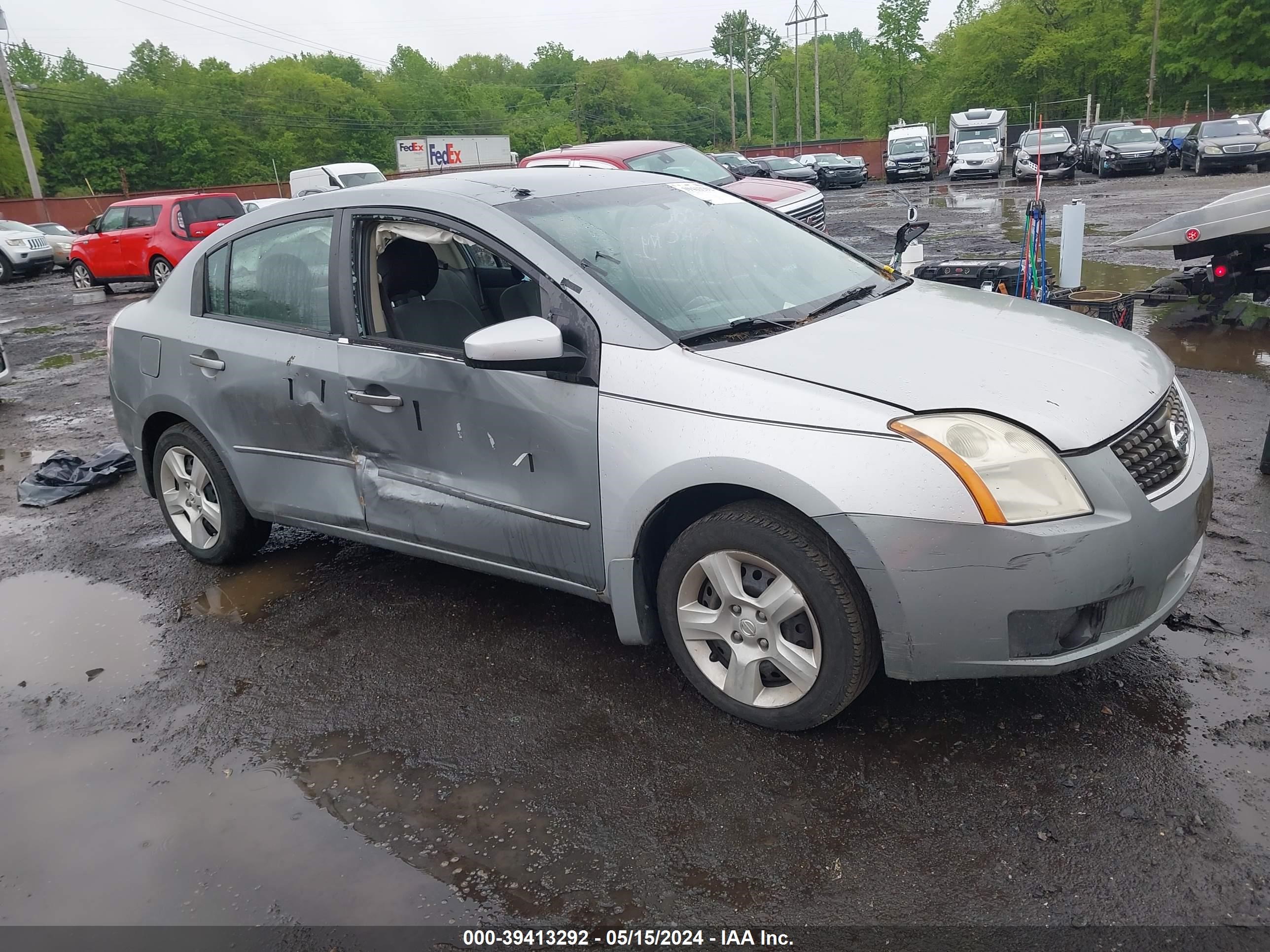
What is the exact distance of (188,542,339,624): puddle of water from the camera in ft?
14.5

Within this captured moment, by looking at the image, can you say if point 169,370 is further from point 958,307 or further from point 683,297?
point 958,307

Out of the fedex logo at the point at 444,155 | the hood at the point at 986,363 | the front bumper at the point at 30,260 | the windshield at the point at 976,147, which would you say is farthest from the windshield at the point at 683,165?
the fedex logo at the point at 444,155

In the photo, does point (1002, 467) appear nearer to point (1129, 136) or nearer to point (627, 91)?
point (1129, 136)

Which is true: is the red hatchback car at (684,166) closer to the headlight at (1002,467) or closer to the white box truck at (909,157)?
the headlight at (1002,467)

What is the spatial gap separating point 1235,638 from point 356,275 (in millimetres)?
3484

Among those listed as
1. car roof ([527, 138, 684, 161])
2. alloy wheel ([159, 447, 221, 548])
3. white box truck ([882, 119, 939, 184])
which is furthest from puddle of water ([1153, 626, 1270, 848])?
white box truck ([882, 119, 939, 184])

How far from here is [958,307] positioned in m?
3.62

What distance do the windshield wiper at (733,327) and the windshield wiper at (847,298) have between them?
136 millimetres

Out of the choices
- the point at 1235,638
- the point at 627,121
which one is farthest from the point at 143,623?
the point at 627,121

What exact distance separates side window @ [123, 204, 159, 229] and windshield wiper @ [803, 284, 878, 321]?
18116 mm

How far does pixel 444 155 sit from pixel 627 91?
1733 inches

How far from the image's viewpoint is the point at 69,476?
257 inches

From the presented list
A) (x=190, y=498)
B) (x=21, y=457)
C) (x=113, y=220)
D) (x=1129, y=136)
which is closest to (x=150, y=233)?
(x=113, y=220)

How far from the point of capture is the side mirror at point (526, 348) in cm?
311
